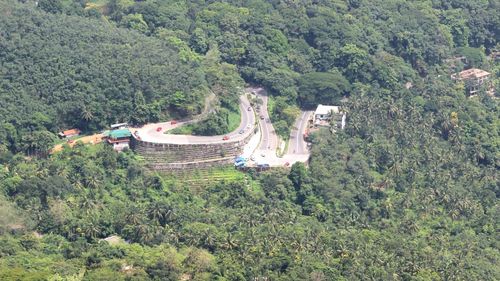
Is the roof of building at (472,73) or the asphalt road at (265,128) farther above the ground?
the roof of building at (472,73)

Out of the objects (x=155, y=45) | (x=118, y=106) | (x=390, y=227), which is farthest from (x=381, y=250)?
(x=155, y=45)

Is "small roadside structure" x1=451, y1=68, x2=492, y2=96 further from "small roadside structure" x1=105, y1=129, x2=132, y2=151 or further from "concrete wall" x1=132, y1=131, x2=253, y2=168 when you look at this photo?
"small roadside structure" x1=105, y1=129, x2=132, y2=151

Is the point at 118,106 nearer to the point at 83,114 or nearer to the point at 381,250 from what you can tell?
the point at 83,114

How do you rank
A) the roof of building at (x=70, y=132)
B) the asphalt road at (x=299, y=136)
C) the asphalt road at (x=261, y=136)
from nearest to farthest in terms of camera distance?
the roof of building at (x=70, y=132), the asphalt road at (x=261, y=136), the asphalt road at (x=299, y=136)

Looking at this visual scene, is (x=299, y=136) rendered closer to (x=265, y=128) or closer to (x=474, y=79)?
(x=265, y=128)

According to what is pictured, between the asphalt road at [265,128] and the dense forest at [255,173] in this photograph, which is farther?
the asphalt road at [265,128]

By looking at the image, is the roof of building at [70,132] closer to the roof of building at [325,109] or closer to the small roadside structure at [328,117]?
the small roadside structure at [328,117]

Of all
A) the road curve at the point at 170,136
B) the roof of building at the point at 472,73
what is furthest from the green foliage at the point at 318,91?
the roof of building at the point at 472,73
